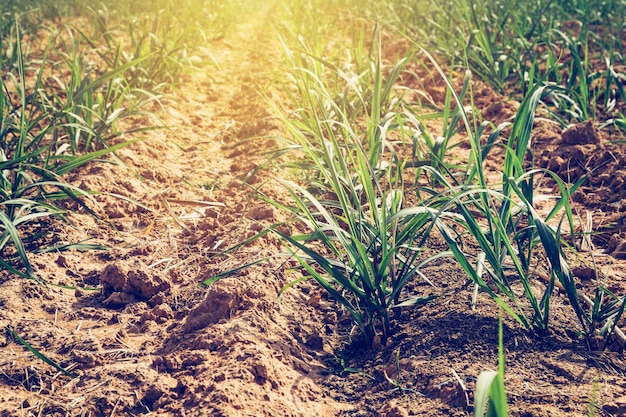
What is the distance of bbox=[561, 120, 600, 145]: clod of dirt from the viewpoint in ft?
9.52

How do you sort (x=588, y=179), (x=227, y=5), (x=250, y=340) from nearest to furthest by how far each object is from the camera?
(x=250, y=340)
(x=588, y=179)
(x=227, y=5)

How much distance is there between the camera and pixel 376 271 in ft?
6.13

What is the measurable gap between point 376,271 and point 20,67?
152cm

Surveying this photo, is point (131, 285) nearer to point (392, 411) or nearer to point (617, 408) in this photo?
point (392, 411)

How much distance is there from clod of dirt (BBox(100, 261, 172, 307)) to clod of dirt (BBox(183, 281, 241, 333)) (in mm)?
189

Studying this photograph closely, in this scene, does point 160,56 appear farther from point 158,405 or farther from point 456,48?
point 158,405

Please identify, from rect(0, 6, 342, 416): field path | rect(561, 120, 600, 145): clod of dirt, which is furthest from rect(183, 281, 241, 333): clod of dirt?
rect(561, 120, 600, 145): clod of dirt

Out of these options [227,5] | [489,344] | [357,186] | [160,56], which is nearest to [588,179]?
[357,186]

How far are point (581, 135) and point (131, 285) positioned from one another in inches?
79.8

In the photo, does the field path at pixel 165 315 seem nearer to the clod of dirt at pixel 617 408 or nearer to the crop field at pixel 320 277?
the crop field at pixel 320 277

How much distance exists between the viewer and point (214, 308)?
1978 millimetres

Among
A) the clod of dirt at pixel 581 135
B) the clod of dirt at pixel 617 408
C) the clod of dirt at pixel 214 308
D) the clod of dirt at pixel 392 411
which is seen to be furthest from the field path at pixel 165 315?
the clod of dirt at pixel 581 135

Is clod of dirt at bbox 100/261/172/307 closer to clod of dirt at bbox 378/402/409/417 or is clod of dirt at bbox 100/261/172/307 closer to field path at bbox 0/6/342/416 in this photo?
field path at bbox 0/6/342/416

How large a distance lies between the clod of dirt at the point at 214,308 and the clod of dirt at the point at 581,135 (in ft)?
5.82
